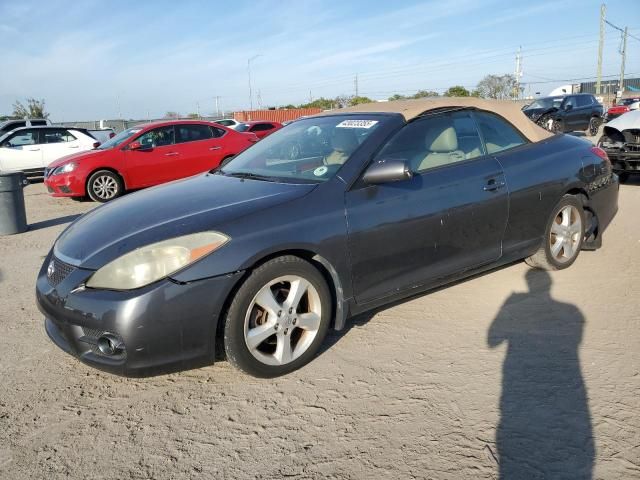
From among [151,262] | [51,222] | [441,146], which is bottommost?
[51,222]

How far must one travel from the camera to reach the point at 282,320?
304cm

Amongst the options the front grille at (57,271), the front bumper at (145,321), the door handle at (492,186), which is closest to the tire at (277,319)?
the front bumper at (145,321)

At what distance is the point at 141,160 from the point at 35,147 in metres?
4.49

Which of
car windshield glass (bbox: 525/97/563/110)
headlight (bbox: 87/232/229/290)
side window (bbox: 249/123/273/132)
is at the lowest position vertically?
headlight (bbox: 87/232/229/290)

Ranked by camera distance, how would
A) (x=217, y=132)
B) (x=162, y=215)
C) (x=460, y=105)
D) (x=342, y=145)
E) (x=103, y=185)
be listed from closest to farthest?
(x=162, y=215), (x=342, y=145), (x=460, y=105), (x=103, y=185), (x=217, y=132)

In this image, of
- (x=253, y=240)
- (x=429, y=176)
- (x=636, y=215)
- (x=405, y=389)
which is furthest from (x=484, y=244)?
(x=636, y=215)

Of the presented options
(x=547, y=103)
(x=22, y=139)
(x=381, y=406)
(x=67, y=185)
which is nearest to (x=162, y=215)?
(x=381, y=406)

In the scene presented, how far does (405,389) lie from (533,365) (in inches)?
31.5

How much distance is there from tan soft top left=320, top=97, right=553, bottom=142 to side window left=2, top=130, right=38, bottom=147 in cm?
1112

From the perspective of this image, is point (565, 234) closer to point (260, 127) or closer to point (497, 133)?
point (497, 133)

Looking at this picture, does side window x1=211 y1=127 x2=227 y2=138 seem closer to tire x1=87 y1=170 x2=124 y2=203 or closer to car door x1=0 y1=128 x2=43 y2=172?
tire x1=87 y1=170 x2=124 y2=203

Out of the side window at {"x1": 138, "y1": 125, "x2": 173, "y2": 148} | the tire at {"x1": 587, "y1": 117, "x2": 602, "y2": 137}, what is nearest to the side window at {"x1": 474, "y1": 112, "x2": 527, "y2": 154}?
the side window at {"x1": 138, "y1": 125, "x2": 173, "y2": 148}

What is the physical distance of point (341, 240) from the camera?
3.21 meters

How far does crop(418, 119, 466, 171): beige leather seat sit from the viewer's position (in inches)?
151
